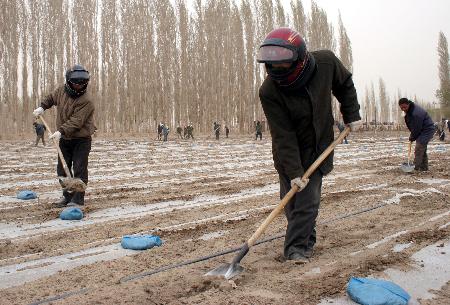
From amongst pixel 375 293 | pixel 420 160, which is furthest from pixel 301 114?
pixel 420 160

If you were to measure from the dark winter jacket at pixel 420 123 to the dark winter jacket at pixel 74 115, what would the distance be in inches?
251

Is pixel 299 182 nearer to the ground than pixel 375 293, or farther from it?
farther from it

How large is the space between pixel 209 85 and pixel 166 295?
108 ft

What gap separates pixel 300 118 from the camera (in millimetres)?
3305

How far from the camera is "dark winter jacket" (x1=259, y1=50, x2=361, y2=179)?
3.25m

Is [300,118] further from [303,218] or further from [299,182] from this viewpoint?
[303,218]

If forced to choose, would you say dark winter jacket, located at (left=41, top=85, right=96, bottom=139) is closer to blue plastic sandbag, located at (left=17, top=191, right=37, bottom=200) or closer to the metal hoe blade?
blue plastic sandbag, located at (left=17, top=191, right=37, bottom=200)

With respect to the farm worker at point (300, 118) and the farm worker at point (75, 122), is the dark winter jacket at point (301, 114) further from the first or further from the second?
the farm worker at point (75, 122)

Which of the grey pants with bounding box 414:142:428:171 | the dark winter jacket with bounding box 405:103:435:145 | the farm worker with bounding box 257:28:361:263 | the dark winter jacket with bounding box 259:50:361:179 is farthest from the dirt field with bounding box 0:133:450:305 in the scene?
the dark winter jacket with bounding box 405:103:435:145

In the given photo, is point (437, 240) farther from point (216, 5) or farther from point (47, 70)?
point (216, 5)

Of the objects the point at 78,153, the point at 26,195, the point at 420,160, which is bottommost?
the point at 26,195

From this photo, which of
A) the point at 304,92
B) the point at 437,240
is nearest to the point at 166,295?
the point at 304,92

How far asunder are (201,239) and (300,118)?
1486 millimetres

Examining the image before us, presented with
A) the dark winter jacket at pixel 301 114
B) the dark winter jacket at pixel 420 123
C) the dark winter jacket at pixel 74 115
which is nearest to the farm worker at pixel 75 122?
the dark winter jacket at pixel 74 115
